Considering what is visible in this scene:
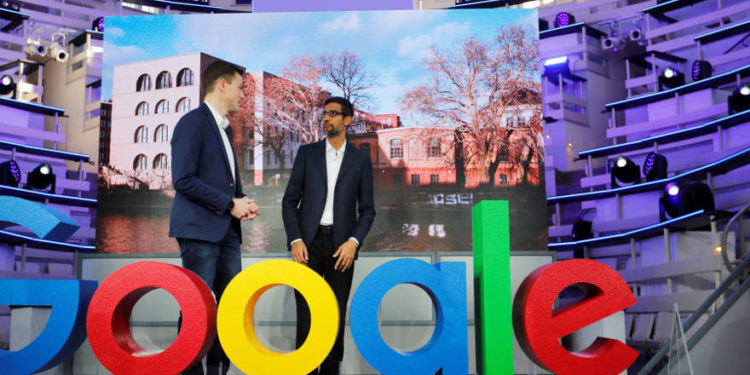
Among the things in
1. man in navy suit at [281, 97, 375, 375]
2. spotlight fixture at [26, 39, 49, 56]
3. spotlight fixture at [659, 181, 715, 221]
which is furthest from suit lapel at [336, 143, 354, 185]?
spotlight fixture at [26, 39, 49, 56]

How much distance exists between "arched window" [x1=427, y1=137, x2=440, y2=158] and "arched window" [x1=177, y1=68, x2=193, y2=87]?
2800 millimetres

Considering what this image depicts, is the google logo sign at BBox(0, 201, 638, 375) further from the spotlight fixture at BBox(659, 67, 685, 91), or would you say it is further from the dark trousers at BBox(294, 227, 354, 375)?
the spotlight fixture at BBox(659, 67, 685, 91)

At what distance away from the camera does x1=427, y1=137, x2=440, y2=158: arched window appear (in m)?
7.94

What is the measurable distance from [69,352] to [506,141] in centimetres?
583

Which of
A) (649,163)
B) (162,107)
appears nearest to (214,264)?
(162,107)

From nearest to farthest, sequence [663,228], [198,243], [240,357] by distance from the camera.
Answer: [240,357] < [198,243] < [663,228]

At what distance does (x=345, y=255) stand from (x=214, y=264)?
630 mm

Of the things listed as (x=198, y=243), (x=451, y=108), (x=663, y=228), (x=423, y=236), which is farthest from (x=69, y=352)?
(x=663, y=228)

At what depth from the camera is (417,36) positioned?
8000 mm

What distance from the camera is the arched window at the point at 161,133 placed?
7.90 metres

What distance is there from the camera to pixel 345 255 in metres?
3.40

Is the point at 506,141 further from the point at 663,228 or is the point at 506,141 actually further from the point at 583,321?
the point at 583,321

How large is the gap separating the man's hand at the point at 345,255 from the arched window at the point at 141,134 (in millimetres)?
5189

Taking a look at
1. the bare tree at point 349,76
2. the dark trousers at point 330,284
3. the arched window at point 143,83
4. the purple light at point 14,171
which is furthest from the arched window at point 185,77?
the dark trousers at point 330,284
